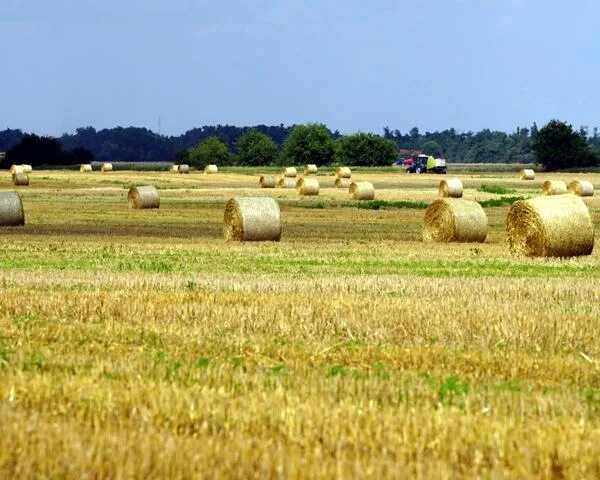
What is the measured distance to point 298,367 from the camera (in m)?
10.2

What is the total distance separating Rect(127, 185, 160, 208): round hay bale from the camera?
43.4 metres

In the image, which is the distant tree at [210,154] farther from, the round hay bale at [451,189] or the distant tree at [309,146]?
the round hay bale at [451,189]

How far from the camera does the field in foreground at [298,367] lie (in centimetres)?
691

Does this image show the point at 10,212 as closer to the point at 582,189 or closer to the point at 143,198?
the point at 143,198

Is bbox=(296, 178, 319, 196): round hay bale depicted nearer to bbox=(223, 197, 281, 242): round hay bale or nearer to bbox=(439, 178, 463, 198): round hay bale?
bbox=(439, 178, 463, 198): round hay bale

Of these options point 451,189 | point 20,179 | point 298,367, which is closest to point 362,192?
point 451,189

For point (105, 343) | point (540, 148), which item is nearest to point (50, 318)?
point (105, 343)

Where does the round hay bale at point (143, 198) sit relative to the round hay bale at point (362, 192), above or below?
above

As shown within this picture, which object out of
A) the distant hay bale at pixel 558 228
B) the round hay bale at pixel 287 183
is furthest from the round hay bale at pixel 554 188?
the distant hay bale at pixel 558 228

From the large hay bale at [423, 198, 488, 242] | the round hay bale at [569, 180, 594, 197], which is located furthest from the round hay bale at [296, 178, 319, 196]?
the large hay bale at [423, 198, 488, 242]

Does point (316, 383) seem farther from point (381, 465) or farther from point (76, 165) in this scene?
point (76, 165)

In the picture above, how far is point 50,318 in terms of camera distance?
A: 43.3ft

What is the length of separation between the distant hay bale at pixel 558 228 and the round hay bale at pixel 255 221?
6008 mm

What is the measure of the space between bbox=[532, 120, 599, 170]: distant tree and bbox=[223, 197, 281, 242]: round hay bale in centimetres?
8739
